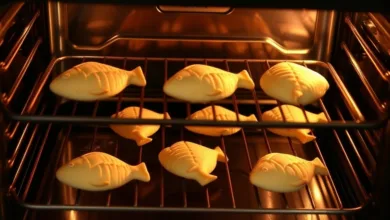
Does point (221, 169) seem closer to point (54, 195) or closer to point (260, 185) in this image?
point (260, 185)

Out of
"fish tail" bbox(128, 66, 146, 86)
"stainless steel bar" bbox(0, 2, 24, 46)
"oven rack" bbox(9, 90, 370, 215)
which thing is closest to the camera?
"stainless steel bar" bbox(0, 2, 24, 46)

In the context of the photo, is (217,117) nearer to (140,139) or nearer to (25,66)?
(140,139)

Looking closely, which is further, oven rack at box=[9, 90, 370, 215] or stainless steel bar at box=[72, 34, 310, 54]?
stainless steel bar at box=[72, 34, 310, 54]

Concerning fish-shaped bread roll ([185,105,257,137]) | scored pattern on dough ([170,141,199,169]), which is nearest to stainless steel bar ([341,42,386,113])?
fish-shaped bread roll ([185,105,257,137])

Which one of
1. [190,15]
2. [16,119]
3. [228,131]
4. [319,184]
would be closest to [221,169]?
[228,131]

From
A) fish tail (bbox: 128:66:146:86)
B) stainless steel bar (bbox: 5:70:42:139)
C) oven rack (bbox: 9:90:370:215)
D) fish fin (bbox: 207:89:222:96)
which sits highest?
fish fin (bbox: 207:89:222:96)

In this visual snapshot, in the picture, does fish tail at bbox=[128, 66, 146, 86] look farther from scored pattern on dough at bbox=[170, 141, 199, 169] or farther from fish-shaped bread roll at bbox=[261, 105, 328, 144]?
fish-shaped bread roll at bbox=[261, 105, 328, 144]
